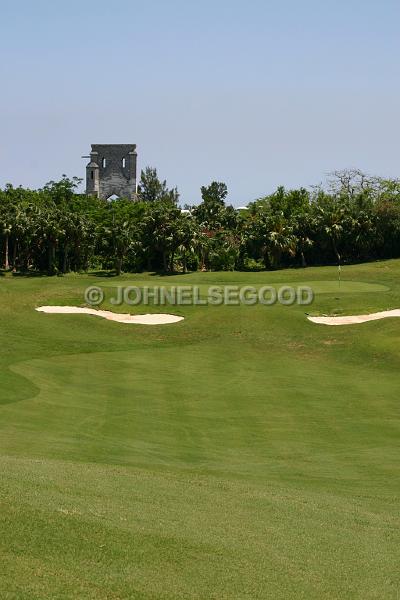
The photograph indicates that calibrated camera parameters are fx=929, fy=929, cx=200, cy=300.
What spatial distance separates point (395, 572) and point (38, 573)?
5312 millimetres

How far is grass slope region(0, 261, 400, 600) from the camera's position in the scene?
12211 millimetres

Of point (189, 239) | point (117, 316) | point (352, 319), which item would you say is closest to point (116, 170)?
point (189, 239)

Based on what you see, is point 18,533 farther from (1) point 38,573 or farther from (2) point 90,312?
(2) point 90,312

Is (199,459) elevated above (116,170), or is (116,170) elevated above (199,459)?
(116,170)

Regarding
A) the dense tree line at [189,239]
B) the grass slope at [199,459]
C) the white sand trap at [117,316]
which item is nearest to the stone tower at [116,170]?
the dense tree line at [189,239]

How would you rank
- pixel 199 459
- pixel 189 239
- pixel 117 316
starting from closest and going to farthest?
pixel 199 459
pixel 117 316
pixel 189 239

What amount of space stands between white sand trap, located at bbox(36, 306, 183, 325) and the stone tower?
4116 inches

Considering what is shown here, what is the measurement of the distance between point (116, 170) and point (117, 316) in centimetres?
10926

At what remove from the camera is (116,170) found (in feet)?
525

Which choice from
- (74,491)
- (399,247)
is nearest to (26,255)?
(399,247)

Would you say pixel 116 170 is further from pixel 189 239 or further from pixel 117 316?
pixel 117 316

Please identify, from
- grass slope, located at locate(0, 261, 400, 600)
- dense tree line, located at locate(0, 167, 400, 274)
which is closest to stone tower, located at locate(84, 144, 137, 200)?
dense tree line, located at locate(0, 167, 400, 274)

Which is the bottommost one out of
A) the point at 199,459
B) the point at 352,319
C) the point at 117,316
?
the point at 199,459

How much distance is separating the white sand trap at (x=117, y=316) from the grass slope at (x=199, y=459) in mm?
1138
